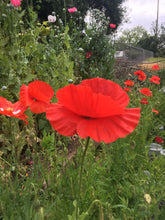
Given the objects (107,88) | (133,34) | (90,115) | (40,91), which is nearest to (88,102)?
(90,115)

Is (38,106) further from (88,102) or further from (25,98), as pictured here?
(88,102)

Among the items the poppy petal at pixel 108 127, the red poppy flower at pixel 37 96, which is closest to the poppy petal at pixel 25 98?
the red poppy flower at pixel 37 96

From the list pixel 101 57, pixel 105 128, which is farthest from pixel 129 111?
pixel 101 57

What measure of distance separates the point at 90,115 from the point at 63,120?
0.08 m

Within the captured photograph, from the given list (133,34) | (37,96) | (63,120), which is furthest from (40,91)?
(133,34)

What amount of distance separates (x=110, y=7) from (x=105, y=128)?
19427 millimetres

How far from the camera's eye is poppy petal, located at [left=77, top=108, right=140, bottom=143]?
21.6 inches

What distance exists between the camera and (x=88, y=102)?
1.80 ft

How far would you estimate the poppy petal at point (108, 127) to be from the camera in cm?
55

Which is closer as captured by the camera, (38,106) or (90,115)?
(90,115)

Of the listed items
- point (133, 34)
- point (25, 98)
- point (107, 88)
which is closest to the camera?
point (107, 88)

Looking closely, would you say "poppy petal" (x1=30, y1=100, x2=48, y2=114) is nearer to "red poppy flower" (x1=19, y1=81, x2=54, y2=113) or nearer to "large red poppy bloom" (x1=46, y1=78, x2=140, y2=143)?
"red poppy flower" (x1=19, y1=81, x2=54, y2=113)

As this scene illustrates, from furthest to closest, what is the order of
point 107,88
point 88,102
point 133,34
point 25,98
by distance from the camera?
point 133,34, point 25,98, point 107,88, point 88,102

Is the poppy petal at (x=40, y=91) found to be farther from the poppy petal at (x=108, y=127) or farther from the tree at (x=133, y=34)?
the tree at (x=133, y=34)
